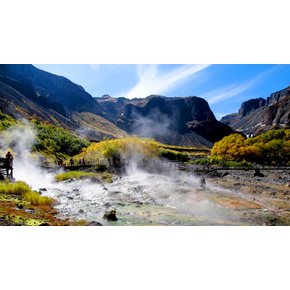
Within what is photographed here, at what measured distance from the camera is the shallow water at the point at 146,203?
662cm

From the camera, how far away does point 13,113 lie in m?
8.02

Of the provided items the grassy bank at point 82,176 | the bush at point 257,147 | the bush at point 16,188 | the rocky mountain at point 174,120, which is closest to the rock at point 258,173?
the bush at point 257,147

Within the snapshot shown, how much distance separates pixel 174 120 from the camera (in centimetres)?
1049

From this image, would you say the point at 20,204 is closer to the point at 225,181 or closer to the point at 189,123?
the point at 189,123

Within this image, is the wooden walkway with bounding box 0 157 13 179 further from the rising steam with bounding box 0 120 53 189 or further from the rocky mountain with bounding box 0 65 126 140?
the rocky mountain with bounding box 0 65 126 140

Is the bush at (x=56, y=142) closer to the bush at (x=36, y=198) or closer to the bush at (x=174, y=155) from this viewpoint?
the bush at (x=36, y=198)

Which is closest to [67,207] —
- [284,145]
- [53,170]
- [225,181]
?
[53,170]

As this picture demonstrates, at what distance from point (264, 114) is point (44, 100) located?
274 inches

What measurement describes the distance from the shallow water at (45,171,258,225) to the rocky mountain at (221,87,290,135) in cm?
219

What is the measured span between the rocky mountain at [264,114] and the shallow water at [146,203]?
86.2 inches

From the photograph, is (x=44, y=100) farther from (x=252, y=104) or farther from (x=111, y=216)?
(x=252, y=104)

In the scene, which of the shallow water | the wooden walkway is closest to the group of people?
the wooden walkway
